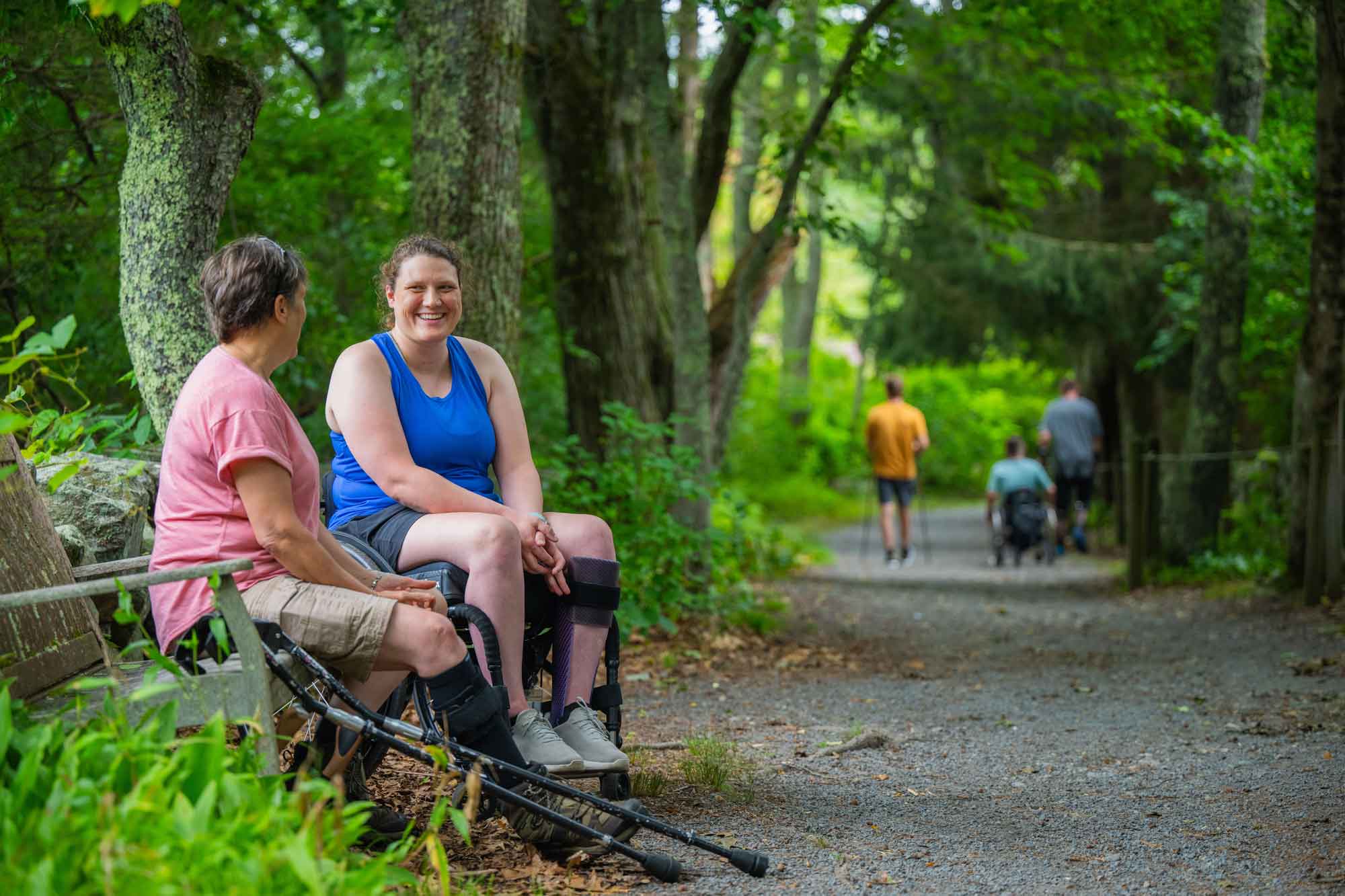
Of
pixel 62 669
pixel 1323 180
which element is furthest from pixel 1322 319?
pixel 62 669

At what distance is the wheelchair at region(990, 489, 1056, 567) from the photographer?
13.9m

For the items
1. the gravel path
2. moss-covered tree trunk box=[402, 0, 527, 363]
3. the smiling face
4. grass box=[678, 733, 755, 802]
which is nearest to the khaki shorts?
the gravel path

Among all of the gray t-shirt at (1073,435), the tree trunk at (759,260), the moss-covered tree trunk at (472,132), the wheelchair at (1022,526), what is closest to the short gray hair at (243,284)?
the moss-covered tree trunk at (472,132)

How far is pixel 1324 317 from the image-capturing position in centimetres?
839

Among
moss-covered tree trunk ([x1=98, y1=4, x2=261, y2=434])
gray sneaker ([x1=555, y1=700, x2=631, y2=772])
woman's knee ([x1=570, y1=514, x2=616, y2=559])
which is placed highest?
moss-covered tree trunk ([x1=98, y1=4, x2=261, y2=434])

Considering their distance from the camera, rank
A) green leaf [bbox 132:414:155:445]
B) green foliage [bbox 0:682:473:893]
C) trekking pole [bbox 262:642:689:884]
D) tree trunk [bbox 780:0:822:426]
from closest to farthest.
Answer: green foliage [bbox 0:682:473:893] < trekking pole [bbox 262:642:689:884] < green leaf [bbox 132:414:155:445] < tree trunk [bbox 780:0:822:426]

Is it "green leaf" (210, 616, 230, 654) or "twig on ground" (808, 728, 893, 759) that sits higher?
"green leaf" (210, 616, 230, 654)

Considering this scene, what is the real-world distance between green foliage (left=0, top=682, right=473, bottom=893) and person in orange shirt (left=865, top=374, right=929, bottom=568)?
453 inches

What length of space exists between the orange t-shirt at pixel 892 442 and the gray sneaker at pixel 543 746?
10.5 m

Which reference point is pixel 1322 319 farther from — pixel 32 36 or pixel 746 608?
pixel 32 36

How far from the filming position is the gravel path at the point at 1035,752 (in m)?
3.39

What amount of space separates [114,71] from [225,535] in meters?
2.23

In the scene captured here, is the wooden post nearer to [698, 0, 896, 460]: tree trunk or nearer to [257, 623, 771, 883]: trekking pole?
[698, 0, 896, 460]: tree trunk

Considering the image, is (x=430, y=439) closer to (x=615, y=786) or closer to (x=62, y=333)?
(x=615, y=786)
